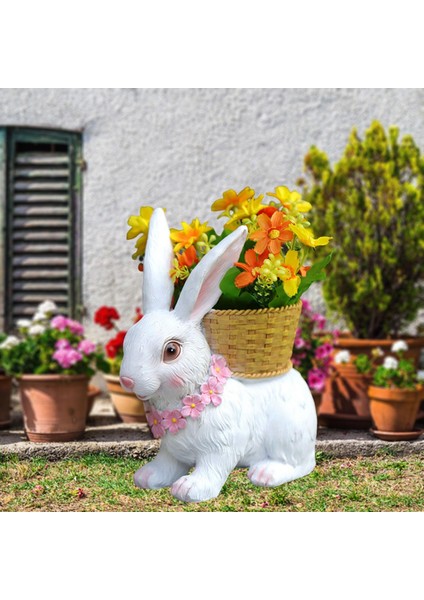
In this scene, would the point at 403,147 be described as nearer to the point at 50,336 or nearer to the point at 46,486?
the point at 50,336

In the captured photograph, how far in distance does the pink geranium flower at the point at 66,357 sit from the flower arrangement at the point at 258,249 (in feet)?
4.85

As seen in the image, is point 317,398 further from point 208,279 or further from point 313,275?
point 208,279

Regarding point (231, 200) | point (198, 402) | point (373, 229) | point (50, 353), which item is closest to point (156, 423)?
point (198, 402)

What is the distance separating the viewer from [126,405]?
510cm

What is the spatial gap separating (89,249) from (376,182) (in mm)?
2058

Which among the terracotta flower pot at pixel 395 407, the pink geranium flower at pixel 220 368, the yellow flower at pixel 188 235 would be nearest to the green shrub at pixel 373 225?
the terracotta flower pot at pixel 395 407

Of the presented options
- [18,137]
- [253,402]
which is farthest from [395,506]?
[18,137]

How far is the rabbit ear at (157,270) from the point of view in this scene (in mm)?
3082

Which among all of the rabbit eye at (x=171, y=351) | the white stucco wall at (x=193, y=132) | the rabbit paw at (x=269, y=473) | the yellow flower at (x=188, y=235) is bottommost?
the rabbit paw at (x=269, y=473)

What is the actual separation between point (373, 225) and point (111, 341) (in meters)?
1.86

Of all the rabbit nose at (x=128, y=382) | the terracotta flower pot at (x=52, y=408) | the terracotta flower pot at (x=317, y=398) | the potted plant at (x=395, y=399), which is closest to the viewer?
the rabbit nose at (x=128, y=382)

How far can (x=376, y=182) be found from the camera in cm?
532

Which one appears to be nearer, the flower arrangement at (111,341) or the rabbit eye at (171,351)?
the rabbit eye at (171,351)

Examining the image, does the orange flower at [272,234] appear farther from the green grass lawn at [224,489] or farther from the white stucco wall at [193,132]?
the white stucco wall at [193,132]
